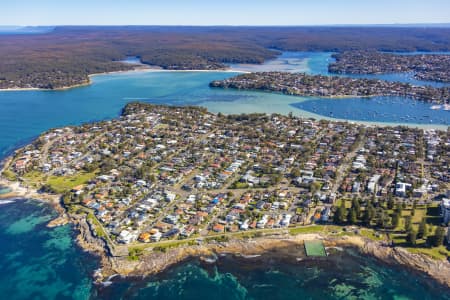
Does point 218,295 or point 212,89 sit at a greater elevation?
point 212,89

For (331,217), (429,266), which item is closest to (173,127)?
(331,217)

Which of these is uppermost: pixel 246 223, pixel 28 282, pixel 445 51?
pixel 445 51

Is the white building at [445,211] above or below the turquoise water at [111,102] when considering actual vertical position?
below

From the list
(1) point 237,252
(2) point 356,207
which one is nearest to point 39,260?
(1) point 237,252

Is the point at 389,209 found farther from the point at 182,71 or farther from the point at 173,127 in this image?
the point at 182,71

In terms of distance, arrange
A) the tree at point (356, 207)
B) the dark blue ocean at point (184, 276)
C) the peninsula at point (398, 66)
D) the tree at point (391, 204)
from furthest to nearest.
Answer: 1. the peninsula at point (398, 66)
2. the tree at point (391, 204)
3. the tree at point (356, 207)
4. the dark blue ocean at point (184, 276)

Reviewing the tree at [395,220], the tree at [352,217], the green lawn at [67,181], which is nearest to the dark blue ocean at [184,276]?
the green lawn at [67,181]

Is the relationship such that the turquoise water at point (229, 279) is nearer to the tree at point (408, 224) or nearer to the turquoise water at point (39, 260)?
the turquoise water at point (39, 260)
